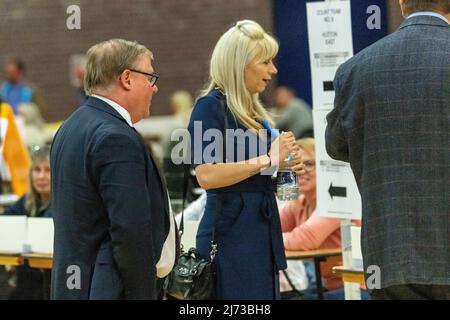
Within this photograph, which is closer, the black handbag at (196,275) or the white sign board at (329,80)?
the black handbag at (196,275)

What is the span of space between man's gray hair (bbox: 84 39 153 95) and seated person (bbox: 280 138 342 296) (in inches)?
90.5

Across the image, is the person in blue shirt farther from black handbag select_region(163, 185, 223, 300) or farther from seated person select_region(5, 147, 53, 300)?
black handbag select_region(163, 185, 223, 300)

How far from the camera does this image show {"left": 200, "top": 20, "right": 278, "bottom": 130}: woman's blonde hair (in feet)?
14.5

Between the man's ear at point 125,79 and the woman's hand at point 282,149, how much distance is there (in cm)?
83

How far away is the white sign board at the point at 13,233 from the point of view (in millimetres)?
6039

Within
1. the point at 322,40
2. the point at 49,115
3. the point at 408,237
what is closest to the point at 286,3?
the point at 322,40

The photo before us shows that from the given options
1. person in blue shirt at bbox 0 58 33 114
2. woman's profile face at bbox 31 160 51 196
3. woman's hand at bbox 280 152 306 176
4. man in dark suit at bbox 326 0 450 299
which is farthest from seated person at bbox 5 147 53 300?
person in blue shirt at bbox 0 58 33 114

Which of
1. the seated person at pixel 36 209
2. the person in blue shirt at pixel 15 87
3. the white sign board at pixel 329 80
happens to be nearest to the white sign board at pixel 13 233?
the seated person at pixel 36 209

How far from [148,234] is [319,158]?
78.3 inches

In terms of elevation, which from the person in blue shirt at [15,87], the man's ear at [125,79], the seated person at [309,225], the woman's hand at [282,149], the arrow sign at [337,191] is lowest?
the seated person at [309,225]

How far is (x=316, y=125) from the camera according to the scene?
5.30m

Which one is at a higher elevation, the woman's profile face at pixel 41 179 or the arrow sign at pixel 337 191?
the woman's profile face at pixel 41 179

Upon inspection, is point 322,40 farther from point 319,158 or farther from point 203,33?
point 203,33

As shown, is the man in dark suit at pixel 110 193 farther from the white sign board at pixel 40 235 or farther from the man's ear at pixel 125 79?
the white sign board at pixel 40 235
